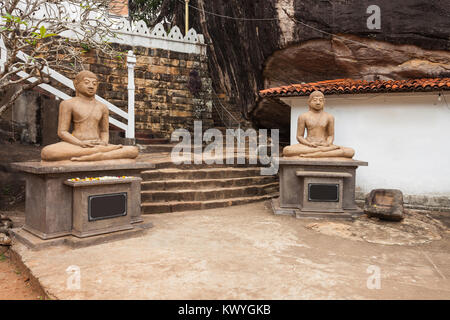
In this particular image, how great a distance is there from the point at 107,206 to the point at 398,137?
734cm

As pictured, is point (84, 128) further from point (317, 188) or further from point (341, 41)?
point (341, 41)

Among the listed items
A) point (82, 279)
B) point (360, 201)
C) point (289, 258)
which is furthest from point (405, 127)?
point (82, 279)

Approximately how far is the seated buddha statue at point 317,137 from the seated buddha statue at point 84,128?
3524 mm

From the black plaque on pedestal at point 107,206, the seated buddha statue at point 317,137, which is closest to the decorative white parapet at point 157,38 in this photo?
the seated buddha statue at point 317,137

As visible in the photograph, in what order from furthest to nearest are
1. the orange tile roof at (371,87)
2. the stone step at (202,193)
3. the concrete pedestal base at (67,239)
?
the orange tile roof at (371,87) → the stone step at (202,193) → the concrete pedestal base at (67,239)

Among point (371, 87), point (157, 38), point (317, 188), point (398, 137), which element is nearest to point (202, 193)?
point (317, 188)

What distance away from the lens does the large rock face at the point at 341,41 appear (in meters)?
8.79

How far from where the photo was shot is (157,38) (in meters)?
13.6

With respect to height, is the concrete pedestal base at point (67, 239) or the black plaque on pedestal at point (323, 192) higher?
the black plaque on pedestal at point (323, 192)

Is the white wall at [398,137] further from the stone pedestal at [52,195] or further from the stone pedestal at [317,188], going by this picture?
the stone pedestal at [52,195]

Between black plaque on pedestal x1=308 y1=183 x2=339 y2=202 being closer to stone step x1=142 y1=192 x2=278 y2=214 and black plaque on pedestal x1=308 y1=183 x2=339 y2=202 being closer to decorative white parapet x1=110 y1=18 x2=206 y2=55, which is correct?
stone step x1=142 y1=192 x2=278 y2=214

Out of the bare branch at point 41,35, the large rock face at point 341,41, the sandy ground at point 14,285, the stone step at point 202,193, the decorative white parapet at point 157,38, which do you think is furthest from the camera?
the decorative white parapet at point 157,38

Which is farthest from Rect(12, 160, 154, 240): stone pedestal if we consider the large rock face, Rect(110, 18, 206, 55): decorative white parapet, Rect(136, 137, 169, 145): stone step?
Rect(110, 18, 206, 55): decorative white parapet
